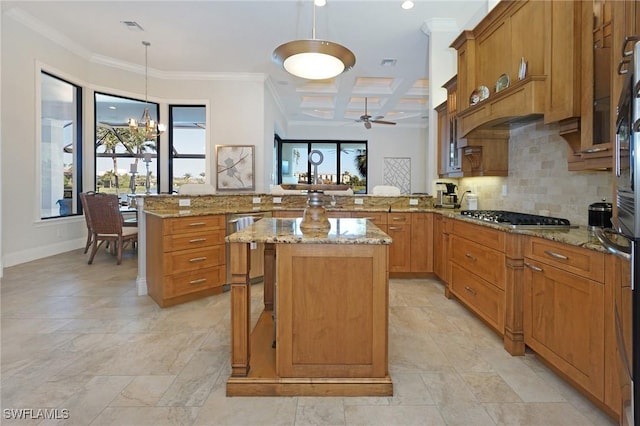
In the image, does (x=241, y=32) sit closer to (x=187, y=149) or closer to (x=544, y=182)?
(x=187, y=149)

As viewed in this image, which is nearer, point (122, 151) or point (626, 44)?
point (626, 44)

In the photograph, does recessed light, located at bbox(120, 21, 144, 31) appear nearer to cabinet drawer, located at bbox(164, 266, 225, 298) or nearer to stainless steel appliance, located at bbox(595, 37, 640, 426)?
cabinet drawer, located at bbox(164, 266, 225, 298)

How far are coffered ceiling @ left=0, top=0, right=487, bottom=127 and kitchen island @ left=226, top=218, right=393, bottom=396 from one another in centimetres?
363

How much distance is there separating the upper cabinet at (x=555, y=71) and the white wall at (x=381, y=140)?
7.02 metres

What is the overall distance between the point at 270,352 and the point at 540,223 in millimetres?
1999

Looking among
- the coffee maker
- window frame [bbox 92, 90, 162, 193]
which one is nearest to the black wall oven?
the coffee maker

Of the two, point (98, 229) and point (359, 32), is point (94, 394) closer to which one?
point (98, 229)

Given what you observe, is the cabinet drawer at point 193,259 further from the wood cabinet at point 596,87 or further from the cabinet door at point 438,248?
the wood cabinet at point 596,87

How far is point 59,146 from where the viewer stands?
5.54 metres

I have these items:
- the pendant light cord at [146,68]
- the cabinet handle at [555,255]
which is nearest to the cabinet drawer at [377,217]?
the cabinet handle at [555,255]

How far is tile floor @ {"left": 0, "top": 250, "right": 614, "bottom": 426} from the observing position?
1.60m

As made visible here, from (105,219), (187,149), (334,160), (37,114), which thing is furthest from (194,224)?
(334,160)

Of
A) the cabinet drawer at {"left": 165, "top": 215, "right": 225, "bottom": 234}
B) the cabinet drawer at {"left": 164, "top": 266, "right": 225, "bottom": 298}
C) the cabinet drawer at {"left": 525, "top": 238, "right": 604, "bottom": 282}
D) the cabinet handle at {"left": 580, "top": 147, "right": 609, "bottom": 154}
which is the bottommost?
the cabinet drawer at {"left": 164, "top": 266, "right": 225, "bottom": 298}

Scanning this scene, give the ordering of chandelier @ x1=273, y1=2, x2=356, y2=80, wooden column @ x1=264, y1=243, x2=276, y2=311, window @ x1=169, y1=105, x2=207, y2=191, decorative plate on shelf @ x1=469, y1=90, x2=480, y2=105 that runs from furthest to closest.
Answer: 1. window @ x1=169, y1=105, x2=207, y2=191
2. decorative plate on shelf @ x1=469, y1=90, x2=480, y2=105
3. wooden column @ x1=264, y1=243, x2=276, y2=311
4. chandelier @ x1=273, y1=2, x2=356, y2=80
